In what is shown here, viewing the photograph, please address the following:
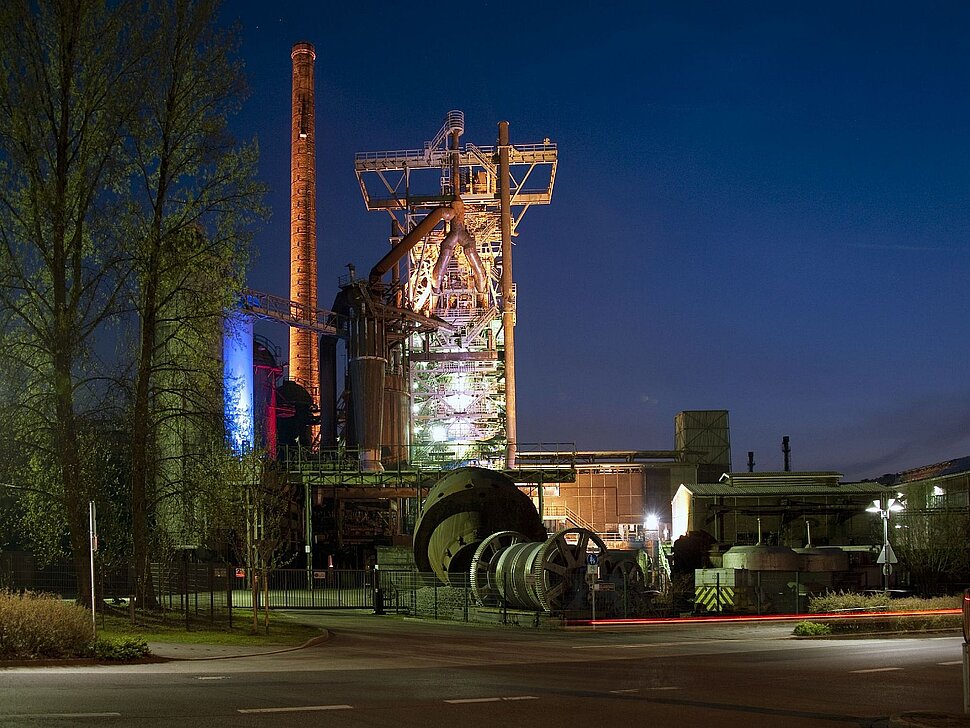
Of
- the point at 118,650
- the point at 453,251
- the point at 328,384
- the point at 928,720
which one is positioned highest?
the point at 453,251

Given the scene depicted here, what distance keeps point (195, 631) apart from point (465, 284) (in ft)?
180

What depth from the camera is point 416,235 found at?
70562mm

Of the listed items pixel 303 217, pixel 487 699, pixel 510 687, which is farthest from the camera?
pixel 303 217

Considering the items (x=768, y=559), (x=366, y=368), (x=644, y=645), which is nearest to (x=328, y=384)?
(x=366, y=368)

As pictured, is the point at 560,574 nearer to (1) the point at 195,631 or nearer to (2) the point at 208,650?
(1) the point at 195,631

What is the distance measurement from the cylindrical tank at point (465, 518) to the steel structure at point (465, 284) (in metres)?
30.1

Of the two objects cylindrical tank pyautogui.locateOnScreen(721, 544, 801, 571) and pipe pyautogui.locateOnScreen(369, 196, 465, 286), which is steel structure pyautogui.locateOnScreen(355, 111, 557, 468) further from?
cylindrical tank pyautogui.locateOnScreen(721, 544, 801, 571)

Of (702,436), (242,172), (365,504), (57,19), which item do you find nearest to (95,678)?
(242,172)

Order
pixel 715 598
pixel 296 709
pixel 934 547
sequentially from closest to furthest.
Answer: pixel 296 709 < pixel 715 598 < pixel 934 547

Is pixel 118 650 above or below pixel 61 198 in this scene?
below

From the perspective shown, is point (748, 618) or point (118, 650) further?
point (748, 618)

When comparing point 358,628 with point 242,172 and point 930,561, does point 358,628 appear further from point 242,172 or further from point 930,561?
point 930,561

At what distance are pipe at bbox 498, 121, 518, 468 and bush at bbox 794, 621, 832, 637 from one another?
44.4 m

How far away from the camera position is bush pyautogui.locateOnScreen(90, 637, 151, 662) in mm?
17609
